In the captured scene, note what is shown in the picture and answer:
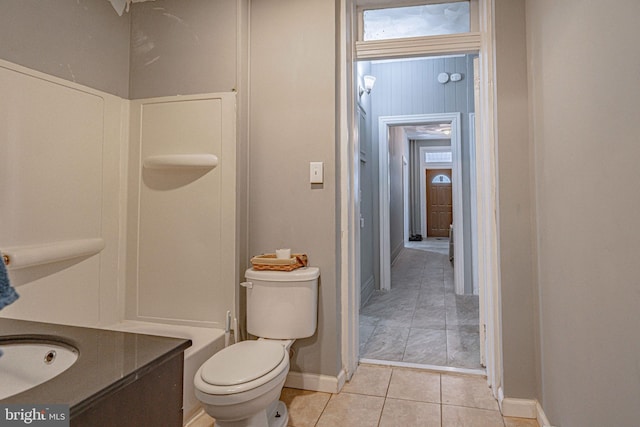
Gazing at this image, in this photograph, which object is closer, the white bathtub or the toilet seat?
the toilet seat

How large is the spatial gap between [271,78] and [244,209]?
0.81m

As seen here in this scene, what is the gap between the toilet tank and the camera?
6.30 feet

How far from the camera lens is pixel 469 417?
1791 mm

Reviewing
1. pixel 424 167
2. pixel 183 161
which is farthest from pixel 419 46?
pixel 424 167

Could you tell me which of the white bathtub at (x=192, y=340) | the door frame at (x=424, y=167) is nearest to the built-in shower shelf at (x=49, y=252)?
the white bathtub at (x=192, y=340)

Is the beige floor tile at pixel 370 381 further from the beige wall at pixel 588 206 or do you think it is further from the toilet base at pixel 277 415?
the beige wall at pixel 588 206

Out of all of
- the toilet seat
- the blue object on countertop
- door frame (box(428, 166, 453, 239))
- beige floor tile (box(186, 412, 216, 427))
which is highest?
door frame (box(428, 166, 453, 239))

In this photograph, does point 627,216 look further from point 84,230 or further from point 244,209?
point 84,230

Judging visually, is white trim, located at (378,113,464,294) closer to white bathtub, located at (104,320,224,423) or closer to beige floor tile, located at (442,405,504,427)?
beige floor tile, located at (442,405,504,427)

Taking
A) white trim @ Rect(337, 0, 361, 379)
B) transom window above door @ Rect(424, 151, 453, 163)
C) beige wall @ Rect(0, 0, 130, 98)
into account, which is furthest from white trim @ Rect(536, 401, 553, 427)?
transom window above door @ Rect(424, 151, 453, 163)

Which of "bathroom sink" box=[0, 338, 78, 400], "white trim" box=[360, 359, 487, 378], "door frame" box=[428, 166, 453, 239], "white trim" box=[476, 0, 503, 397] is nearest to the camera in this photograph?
"bathroom sink" box=[0, 338, 78, 400]

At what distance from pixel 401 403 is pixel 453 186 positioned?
2.81 meters

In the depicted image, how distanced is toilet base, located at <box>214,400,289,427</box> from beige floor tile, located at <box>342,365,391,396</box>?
433mm

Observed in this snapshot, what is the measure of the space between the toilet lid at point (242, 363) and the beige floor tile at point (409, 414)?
669 millimetres
